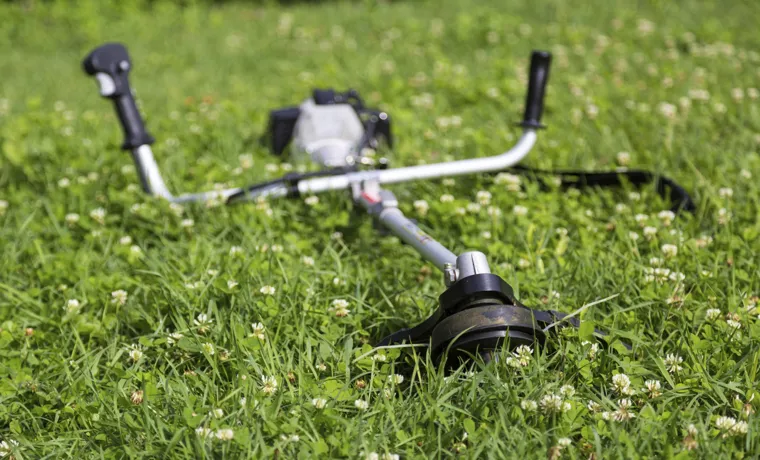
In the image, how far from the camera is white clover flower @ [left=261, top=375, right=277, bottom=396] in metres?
1.69

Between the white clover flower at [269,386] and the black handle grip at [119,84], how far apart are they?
1439 mm

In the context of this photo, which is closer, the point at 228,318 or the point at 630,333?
the point at 630,333

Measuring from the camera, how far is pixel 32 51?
755 cm

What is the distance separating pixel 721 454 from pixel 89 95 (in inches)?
196

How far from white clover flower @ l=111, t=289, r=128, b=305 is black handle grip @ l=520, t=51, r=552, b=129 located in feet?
5.61

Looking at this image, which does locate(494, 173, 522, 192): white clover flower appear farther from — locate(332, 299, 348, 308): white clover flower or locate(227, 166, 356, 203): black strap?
locate(332, 299, 348, 308): white clover flower

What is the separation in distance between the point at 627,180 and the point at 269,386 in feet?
5.86

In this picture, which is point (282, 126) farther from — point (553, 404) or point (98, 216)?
point (553, 404)

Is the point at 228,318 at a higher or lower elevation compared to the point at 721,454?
higher

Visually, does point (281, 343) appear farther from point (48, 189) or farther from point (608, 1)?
point (608, 1)

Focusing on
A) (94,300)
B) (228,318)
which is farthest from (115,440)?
(94,300)

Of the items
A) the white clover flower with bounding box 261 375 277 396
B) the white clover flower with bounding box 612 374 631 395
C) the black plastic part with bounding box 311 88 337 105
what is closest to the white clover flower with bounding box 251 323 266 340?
the white clover flower with bounding box 261 375 277 396

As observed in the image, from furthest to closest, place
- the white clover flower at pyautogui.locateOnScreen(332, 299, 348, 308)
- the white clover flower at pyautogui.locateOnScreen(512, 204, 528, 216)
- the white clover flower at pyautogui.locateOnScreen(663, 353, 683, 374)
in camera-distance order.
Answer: the white clover flower at pyautogui.locateOnScreen(512, 204, 528, 216) < the white clover flower at pyautogui.locateOnScreen(332, 299, 348, 308) < the white clover flower at pyautogui.locateOnScreen(663, 353, 683, 374)

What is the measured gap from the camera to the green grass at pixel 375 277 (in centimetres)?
160
